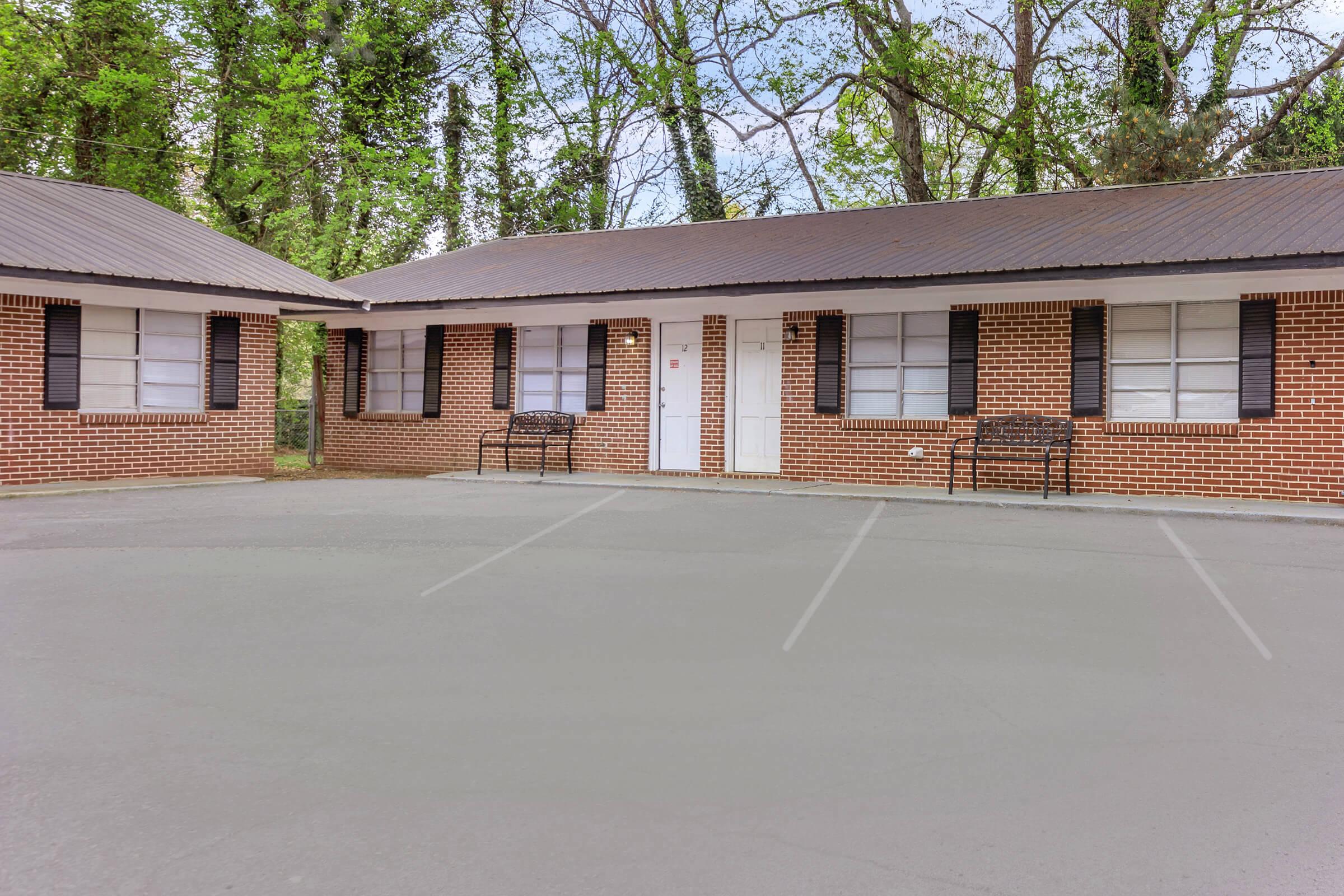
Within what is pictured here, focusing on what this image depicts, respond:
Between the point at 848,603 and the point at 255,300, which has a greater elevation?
the point at 255,300

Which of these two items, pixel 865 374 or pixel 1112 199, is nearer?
pixel 865 374

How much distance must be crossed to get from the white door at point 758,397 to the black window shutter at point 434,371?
5.09 metres

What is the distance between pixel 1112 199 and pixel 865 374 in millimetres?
4625

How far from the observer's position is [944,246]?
13.6 meters

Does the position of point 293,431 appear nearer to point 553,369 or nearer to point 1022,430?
point 553,369

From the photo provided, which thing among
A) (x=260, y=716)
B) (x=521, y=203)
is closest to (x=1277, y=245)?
(x=260, y=716)

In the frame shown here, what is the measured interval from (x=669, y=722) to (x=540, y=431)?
12113 mm

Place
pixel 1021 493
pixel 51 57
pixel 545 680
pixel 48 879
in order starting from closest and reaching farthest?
pixel 48 879 → pixel 545 680 → pixel 1021 493 → pixel 51 57

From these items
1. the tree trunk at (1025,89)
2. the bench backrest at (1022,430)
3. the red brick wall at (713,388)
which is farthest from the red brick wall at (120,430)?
the tree trunk at (1025,89)

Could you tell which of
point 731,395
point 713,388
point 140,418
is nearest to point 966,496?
point 731,395

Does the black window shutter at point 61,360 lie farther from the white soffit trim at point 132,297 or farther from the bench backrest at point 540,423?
the bench backrest at point 540,423

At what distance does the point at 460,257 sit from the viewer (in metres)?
19.8

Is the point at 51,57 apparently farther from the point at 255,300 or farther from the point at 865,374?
the point at 865,374

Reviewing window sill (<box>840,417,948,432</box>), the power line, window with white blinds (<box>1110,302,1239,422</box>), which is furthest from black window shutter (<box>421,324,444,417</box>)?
window with white blinds (<box>1110,302,1239,422</box>)
